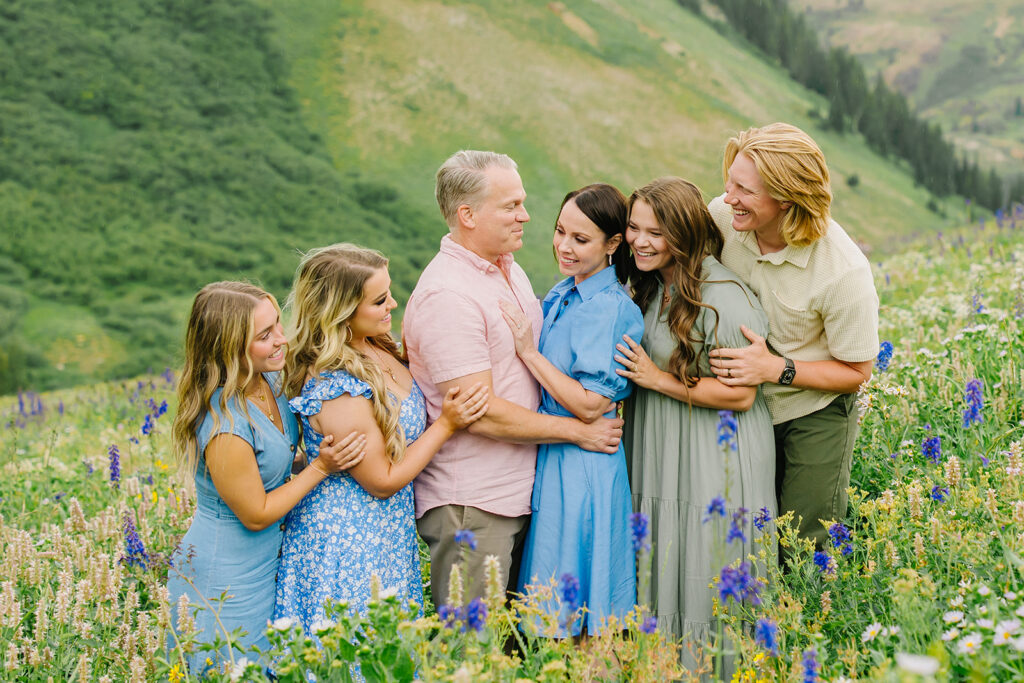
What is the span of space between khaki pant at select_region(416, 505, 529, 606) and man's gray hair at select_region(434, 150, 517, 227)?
156cm

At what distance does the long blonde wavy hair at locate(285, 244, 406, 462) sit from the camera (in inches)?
156

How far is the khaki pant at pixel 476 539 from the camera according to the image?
14.1 feet

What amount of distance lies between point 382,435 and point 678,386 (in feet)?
5.02

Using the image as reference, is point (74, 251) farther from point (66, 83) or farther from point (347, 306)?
point (347, 306)

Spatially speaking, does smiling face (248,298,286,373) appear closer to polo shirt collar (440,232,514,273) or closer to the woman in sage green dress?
polo shirt collar (440,232,514,273)

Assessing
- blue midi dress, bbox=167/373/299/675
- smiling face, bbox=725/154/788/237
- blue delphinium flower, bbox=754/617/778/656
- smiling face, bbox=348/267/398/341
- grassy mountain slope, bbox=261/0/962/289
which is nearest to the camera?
blue delphinium flower, bbox=754/617/778/656

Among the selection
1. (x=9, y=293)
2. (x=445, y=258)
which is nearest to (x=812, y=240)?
(x=445, y=258)

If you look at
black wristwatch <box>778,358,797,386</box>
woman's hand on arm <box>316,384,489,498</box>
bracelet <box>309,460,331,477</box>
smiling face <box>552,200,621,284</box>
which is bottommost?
bracelet <box>309,460,331,477</box>

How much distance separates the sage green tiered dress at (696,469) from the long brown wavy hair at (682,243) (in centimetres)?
7

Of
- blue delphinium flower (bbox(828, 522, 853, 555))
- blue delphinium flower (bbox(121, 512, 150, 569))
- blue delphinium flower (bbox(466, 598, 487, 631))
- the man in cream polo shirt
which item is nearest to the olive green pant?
the man in cream polo shirt

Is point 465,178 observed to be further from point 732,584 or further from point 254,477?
point 732,584

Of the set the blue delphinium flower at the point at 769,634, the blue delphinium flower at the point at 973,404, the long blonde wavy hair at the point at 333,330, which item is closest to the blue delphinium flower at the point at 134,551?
the long blonde wavy hair at the point at 333,330

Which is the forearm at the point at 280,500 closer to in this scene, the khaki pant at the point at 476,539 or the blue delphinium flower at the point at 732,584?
the khaki pant at the point at 476,539

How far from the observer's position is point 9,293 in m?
42.2
